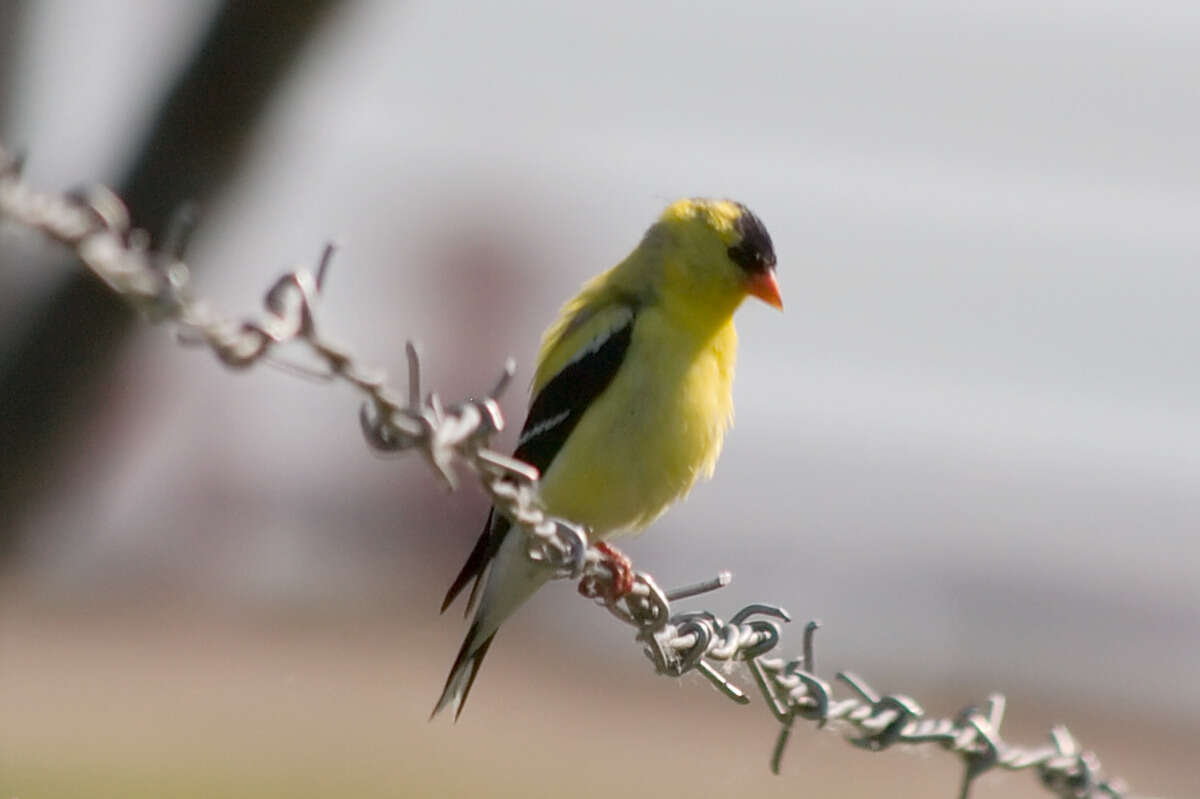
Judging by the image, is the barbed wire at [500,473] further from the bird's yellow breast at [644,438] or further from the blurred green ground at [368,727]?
the blurred green ground at [368,727]

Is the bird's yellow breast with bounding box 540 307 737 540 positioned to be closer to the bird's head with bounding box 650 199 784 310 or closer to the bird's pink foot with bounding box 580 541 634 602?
the bird's pink foot with bounding box 580 541 634 602

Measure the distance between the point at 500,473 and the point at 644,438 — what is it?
1.69 metres

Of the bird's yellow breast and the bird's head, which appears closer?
the bird's yellow breast

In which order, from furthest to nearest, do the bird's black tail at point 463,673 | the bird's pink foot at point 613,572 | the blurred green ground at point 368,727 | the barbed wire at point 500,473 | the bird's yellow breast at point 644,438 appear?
the blurred green ground at point 368,727 → the bird's black tail at point 463,673 → the bird's yellow breast at point 644,438 → the bird's pink foot at point 613,572 → the barbed wire at point 500,473

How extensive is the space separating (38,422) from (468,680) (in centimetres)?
104

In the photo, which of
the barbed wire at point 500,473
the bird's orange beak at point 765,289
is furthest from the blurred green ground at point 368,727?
the barbed wire at point 500,473

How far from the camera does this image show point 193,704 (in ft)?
41.1

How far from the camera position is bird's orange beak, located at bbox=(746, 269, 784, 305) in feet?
13.0

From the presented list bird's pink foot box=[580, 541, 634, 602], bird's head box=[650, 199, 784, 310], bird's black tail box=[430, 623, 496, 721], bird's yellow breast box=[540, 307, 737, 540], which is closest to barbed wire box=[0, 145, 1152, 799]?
bird's pink foot box=[580, 541, 634, 602]

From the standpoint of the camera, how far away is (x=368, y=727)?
37.9ft

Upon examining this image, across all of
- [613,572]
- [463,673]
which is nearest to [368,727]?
[463,673]

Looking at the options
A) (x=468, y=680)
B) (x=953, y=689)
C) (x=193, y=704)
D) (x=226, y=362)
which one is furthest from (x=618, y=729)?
(x=226, y=362)

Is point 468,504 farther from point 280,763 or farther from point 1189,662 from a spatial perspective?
point 1189,662

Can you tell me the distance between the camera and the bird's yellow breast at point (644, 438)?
11.4 ft
